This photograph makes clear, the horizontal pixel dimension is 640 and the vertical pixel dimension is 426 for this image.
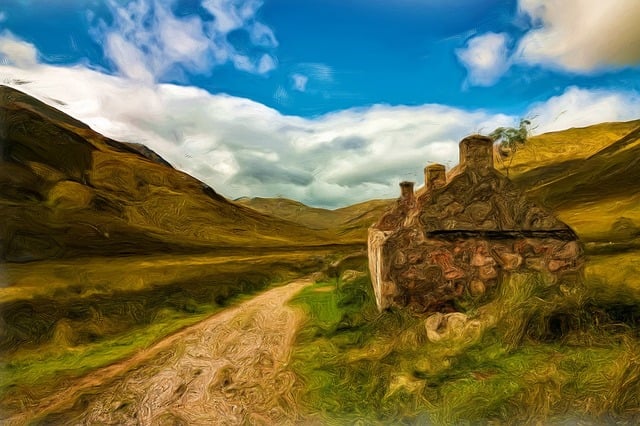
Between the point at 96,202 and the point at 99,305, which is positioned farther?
the point at 96,202

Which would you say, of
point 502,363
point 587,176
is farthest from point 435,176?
point 502,363

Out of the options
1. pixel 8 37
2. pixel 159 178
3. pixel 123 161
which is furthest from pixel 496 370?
pixel 8 37

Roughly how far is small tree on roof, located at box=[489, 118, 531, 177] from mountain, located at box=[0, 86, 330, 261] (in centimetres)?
166

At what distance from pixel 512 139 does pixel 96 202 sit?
3.53 m

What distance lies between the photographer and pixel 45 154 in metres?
3.68

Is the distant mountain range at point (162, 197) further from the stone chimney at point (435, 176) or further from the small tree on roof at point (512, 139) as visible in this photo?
the stone chimney at point (435, 176)

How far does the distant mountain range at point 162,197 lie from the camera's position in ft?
11.7

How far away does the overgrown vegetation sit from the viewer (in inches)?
126

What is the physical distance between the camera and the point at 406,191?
368 cm

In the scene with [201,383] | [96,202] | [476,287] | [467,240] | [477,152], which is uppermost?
[477,152]

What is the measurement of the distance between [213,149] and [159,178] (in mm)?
528

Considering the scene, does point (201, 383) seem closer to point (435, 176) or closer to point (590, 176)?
point (435, 176)

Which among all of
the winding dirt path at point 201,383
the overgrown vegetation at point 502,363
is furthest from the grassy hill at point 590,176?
the winding dirt path at point 201,383

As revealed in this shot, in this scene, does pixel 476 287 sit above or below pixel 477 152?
below
